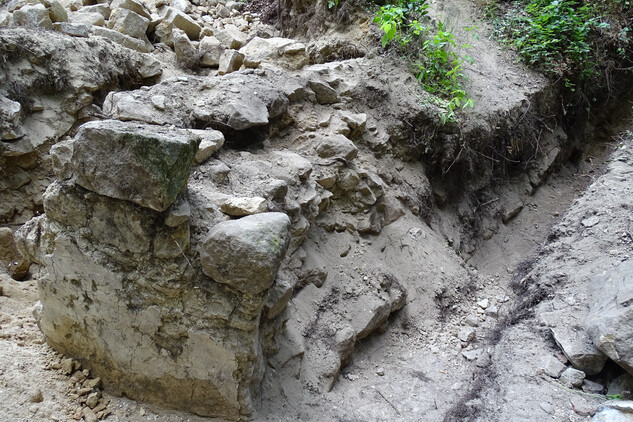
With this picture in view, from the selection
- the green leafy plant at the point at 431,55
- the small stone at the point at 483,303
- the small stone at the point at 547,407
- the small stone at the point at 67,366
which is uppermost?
the green leafy plant at the point at 431,55

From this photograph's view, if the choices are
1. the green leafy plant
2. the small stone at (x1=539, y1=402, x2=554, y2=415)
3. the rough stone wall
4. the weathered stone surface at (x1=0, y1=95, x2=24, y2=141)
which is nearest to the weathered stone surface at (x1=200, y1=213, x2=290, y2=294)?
the rough stone wall

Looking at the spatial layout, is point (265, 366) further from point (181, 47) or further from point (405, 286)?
point (181, 47)

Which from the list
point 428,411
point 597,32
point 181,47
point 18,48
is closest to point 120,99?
point 18,48

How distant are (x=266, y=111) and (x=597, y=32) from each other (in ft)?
15.0

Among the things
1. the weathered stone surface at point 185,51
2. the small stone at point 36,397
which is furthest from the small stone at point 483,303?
the weathered stone surface at point 185,51

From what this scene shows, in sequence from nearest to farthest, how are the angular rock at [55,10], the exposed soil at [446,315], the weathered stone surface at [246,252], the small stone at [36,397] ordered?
the weathered stone surface at [246,252], the small stone at [36,397], the exposed soil at [446,315], the angular rock at [55,10]

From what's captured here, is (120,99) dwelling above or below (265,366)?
above

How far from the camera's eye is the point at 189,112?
3.67m

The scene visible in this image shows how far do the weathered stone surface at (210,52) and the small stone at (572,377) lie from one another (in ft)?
14.1

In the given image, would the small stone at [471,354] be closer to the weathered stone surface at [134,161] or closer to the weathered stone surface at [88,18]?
the weathered stone surface at [134,161]

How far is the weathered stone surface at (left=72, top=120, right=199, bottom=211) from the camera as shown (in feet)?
7.92

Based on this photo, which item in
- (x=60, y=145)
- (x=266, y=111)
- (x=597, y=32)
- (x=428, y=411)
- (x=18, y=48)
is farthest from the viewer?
(x=597, y=32)

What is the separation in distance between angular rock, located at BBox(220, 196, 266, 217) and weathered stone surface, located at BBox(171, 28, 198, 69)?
9.48ft

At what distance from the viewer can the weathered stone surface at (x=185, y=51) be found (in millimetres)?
5227
